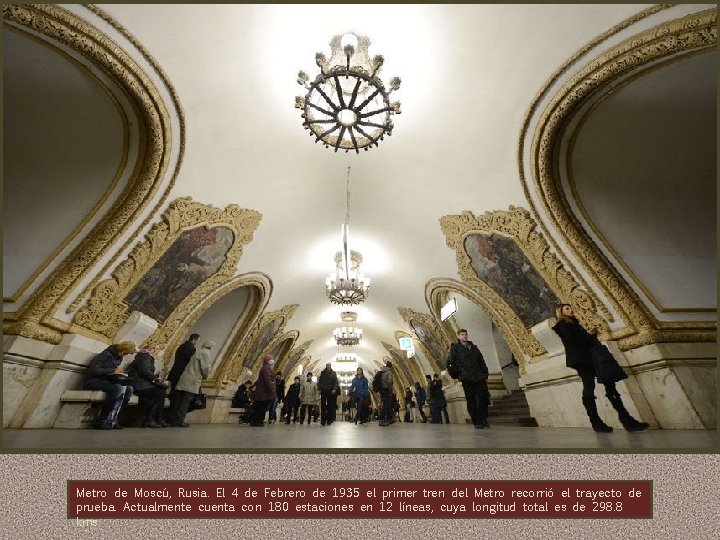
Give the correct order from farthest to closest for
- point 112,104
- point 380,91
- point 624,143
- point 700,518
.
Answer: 1. point 624,143
2. point 112,104
3. point 380,91
4. point 700,518

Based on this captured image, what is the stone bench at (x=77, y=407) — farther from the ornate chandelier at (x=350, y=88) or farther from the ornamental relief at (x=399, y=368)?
the ornamental relief at (x=399, y=368)

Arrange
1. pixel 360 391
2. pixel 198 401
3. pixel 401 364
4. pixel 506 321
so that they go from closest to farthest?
1. pixel 198 401
2. pixel 506 321
3. pixel 360 391
4. pixel 401 364

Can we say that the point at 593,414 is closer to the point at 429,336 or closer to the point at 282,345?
the point at 429,336

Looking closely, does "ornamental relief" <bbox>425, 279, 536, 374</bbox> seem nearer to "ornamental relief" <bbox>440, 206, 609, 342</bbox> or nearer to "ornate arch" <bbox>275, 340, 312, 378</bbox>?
"ornamental relief" <bbox>440, 206, 609, 342</bbox>

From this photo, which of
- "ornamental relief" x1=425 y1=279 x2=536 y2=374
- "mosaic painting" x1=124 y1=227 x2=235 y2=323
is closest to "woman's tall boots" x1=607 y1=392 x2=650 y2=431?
"ornamental relief" x1=425 y1=279 x2=536 y2=374

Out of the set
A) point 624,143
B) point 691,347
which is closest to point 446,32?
point 624,143

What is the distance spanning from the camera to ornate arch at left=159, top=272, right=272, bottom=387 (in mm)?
8212

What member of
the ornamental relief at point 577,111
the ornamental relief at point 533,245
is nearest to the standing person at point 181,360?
the ornamental relief at point 533,245

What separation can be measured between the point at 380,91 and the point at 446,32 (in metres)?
0.94

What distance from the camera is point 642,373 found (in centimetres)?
555

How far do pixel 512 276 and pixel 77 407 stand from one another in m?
6.79

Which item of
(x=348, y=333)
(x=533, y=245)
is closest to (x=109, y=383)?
(x=533, y=245)

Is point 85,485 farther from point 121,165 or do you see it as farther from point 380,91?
point 121,165

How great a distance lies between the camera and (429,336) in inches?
488
